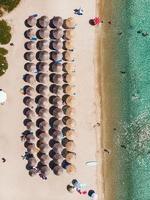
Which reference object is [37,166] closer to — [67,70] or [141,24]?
[67,70]

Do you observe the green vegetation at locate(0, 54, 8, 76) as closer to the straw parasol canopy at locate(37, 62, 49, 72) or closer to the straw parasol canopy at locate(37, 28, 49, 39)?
the straw parasol canopy at locate(37, 62, 49, 72)

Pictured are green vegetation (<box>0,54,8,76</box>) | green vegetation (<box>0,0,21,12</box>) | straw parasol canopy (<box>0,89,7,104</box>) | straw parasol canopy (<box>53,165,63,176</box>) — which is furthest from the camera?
straw parasol canopy (<box>53,165,63,176</box>)

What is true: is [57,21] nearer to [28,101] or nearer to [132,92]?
[28,101]

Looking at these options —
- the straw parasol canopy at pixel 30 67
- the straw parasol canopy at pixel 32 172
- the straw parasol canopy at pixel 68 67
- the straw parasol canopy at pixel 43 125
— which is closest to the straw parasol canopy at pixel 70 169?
the straw parasol canopy at pixel 32 172

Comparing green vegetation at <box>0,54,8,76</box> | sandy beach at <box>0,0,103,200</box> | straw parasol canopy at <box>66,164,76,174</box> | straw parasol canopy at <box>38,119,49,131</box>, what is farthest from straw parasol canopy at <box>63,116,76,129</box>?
green vegetation at <box>0,54,8,76</box>

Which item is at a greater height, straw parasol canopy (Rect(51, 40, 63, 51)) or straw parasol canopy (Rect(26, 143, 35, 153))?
straw parasol canopy (Rect(51, 40, 63, 51))

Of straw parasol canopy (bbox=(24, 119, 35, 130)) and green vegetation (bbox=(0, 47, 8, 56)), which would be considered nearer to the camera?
green vegetation (bbox=(0, 47, 8, 56))

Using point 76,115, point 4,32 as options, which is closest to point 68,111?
point 76,115

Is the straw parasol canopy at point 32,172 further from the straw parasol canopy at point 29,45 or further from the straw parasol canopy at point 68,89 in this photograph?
the straw parasol canopy at point 29,45
